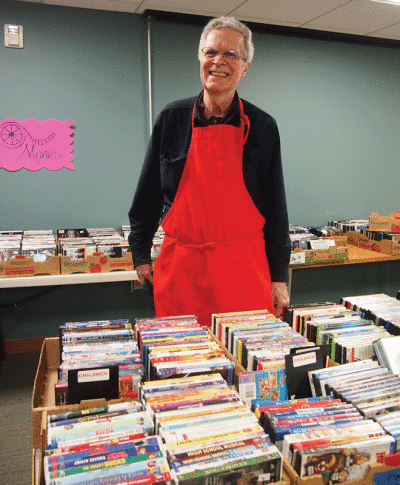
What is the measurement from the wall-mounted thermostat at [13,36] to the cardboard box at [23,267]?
1.59m

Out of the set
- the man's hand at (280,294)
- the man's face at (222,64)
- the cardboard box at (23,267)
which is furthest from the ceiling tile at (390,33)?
the cardboard box at (23,267)

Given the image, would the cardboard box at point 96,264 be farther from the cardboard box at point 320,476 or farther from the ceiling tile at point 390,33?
the ceiling tile at point 390,33

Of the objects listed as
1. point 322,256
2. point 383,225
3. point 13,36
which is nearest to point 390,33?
point 383,225

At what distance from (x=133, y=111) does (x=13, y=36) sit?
1.00 m

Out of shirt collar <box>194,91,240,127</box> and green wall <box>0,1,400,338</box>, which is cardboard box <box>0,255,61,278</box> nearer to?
green wall <box>0,1,400,338</box>

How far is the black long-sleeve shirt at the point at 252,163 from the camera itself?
1854mm

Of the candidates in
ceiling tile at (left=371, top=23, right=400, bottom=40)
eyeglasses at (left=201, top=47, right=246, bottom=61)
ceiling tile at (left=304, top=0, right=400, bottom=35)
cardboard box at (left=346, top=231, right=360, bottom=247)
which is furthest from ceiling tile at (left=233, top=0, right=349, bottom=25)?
cardboard box at (left=346, top=231, right=360, bottom=247)

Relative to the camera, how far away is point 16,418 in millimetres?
2662

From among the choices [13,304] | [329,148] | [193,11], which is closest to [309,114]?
[329,148]

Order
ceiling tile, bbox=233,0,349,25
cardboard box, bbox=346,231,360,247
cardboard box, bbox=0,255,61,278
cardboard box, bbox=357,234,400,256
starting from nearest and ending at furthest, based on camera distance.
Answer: cardboard box, bbox=0,255,61,278 → ceiling tile, bbox=233,0,349,25 → cardboard box, bbox=357,234,400,256 → cardboard box, bbox=346,231,360,247

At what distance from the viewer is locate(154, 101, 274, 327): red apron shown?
1.77 meters

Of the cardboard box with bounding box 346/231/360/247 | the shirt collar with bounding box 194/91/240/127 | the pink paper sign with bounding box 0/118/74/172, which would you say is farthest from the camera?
the cardboard box with bounding box 346/231/360/247

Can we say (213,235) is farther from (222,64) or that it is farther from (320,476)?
(320,476)

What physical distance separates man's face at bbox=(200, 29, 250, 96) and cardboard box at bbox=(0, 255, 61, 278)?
169cm
